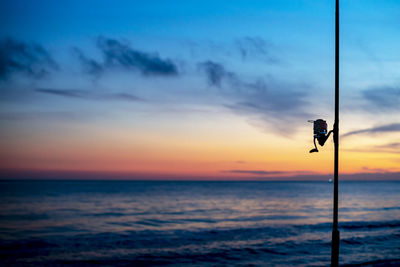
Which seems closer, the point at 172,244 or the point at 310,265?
the point at 310,265

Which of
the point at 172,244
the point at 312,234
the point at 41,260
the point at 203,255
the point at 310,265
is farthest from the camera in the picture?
the point at 312,234

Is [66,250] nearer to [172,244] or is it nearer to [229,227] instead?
[172,244]

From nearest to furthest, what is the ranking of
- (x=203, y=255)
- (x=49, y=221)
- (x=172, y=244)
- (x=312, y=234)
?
1. (x=203, y=255)
2. (x=172, y=244)
3. (x=312, y=234)
4. (x=49, y=221)

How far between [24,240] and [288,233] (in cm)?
1959

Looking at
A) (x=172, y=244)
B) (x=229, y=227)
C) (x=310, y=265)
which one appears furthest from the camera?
(x=229, y=227)

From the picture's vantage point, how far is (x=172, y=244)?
22.9 m

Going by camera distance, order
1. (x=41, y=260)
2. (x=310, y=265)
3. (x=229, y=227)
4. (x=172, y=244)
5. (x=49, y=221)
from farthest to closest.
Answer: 1. (x=49, y=221)
2. (x=229, y=227)
3. (x=172, y=244)
4. (x=41, y=260)
5. (x=310, y=265)

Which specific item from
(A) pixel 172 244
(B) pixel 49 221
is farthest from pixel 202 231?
(B) pixel 49 221

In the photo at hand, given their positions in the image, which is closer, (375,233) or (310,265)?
(310,265)

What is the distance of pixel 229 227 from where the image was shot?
31016 millimetres

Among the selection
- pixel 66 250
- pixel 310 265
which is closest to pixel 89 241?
pixel 66 250

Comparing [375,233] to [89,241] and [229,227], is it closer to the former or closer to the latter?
Answer: [229,227]

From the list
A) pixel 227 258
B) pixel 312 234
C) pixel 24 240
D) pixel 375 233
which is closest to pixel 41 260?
pixel 24 240

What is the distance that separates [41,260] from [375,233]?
80.1ft
